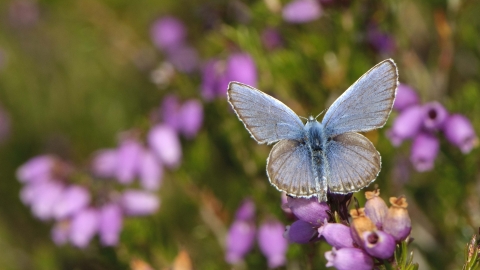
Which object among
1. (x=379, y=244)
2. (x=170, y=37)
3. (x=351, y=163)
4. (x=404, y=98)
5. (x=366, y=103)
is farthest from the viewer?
(x=170, y=37)

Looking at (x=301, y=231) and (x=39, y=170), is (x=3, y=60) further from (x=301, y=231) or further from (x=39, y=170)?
(x=301, y=231)

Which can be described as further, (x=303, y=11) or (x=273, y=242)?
(x=303, y=11)

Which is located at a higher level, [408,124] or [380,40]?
[380,40]

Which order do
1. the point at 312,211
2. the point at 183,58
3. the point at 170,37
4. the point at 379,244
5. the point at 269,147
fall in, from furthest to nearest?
the point at 170,37 < the point at 183,58 < the point at 269,147 < the point at 312,211 < the point at 379,244

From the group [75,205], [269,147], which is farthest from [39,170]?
[269,147]

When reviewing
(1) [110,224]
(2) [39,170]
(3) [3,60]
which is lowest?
(1) [110,224]

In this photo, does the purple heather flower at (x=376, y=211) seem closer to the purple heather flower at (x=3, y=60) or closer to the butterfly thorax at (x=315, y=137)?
the butterfly thorax at (x=315, y=137)

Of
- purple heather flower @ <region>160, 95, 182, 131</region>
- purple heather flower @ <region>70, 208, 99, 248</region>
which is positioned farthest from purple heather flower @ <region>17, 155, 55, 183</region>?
purple heather flower @ <region>160, 95, 182, 131</region>

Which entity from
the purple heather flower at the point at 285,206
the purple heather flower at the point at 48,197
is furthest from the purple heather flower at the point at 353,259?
the purple heather flower at the point at 48,197
